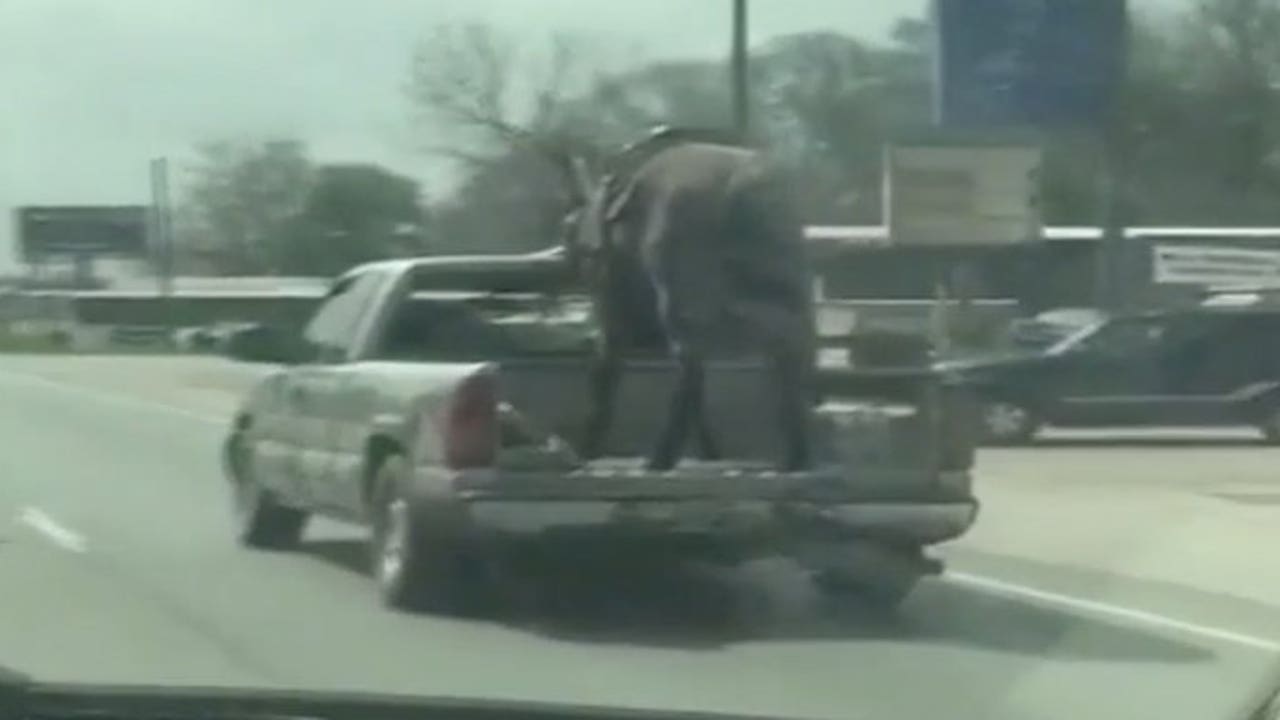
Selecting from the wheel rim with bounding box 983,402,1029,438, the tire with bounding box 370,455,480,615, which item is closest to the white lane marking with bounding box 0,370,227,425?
the tire with bounding box 370,455,480,615

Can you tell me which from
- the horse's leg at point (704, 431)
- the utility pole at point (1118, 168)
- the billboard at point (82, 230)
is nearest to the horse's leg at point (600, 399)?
the horse's leg at point (704, 431)

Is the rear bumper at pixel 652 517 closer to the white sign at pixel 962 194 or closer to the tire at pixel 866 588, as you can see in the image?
the tire at pixel 866 588

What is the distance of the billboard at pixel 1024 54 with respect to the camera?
36.4ft

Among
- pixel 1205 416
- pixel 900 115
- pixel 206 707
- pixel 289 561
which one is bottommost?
pixel 1205 416

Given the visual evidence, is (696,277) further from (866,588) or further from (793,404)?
(866,588)

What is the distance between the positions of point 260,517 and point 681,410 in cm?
185

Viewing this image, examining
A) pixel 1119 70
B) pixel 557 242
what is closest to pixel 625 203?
pixel 557 242

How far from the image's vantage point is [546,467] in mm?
12953

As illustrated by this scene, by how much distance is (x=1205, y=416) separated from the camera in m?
29.0

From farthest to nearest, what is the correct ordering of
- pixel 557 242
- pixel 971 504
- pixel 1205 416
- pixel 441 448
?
1. pixel 1205 416
2. pixel 971 504
3. pixel 441 448
4. pixel 557 242

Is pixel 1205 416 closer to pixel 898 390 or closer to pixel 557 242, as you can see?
pixel 898 390

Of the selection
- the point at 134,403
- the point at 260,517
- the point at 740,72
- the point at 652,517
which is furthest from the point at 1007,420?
the point at 740,72

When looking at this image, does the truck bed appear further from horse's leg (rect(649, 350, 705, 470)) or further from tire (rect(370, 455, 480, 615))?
tire (rect(370, 455, 480, 615))

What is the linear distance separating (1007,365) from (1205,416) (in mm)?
7996
